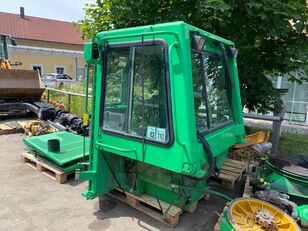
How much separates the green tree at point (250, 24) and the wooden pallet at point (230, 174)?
5.40 ft

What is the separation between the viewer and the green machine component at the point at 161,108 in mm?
2389

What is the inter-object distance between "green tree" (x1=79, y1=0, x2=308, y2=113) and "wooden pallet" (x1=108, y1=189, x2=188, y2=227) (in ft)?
10.3

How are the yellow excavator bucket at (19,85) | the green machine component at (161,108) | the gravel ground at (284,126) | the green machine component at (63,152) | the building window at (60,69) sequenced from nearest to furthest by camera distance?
the green machine component at (161,108) < the green machine component at (63,152) < the yellow excavator bucket at (19,85) < the gravel ground at (284,126) < the building window at (60,69)

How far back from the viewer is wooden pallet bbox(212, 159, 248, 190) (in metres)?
3.96

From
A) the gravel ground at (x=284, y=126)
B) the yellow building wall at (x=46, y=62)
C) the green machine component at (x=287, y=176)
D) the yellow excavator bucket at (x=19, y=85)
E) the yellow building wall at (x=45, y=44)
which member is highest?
the yellow building wall at (x=45, y=44)

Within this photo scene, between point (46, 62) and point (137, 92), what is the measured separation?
26269 millimetres

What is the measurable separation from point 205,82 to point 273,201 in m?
1.59

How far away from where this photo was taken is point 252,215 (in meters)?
2.60

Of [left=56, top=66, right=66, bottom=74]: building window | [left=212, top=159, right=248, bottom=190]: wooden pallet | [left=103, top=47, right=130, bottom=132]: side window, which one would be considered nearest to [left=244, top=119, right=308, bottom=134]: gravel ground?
[left=212, top=159, right=248, bottom=190]: wooden pallet

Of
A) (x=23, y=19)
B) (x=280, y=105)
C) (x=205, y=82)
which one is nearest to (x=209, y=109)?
(x=205, y=82)

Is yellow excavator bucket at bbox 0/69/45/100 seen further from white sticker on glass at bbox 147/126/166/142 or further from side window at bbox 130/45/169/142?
white sticker on glass at bbox 147/126/166/142

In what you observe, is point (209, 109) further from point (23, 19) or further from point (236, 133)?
point (23, 19)

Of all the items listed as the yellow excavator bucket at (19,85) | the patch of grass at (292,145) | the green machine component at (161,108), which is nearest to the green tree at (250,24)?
the patch of grass at (292,145)

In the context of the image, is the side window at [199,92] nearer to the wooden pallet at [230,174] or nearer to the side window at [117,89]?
the side window at [117,89]
